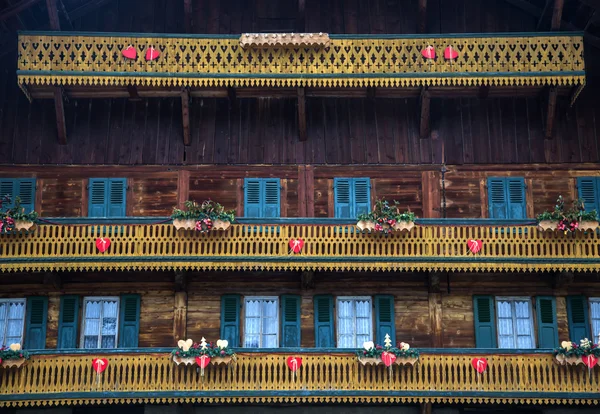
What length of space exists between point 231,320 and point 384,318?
4.63m

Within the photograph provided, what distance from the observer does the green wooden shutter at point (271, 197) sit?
3603cm

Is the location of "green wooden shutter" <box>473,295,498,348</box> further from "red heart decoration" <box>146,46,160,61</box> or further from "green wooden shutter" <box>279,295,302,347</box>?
"red heart decoration" <box>146,46,160,61</box>

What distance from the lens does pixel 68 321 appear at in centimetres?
3488

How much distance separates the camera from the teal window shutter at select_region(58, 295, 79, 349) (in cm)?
3472

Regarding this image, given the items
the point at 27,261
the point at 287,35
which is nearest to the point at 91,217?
the point at 27,261

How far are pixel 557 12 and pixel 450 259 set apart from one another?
8372mm

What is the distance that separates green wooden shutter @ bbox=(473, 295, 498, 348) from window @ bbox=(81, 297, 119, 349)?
35.8ft

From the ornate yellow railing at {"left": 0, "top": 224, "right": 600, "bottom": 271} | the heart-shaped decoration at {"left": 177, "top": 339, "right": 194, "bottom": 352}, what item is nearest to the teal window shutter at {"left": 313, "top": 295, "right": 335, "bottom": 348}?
the ornate yellow railing at {"left": 0, "top": 224, "right": 600, "bottom": 271}

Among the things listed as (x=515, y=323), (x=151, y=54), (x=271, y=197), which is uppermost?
(x=151, y=54)

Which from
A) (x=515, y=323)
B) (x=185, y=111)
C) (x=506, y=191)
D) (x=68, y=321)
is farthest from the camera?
(x=506, y=191)

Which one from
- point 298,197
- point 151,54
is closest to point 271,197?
point 298,197

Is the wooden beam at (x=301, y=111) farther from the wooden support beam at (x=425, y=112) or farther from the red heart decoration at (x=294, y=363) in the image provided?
the red heart decoration at (x=294, y=363)

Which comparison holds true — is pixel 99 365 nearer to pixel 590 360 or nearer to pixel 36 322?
pixel 36 322

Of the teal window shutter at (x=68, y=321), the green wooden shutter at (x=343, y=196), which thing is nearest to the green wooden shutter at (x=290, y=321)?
the green wooden shutter at (x=343, y=196)
